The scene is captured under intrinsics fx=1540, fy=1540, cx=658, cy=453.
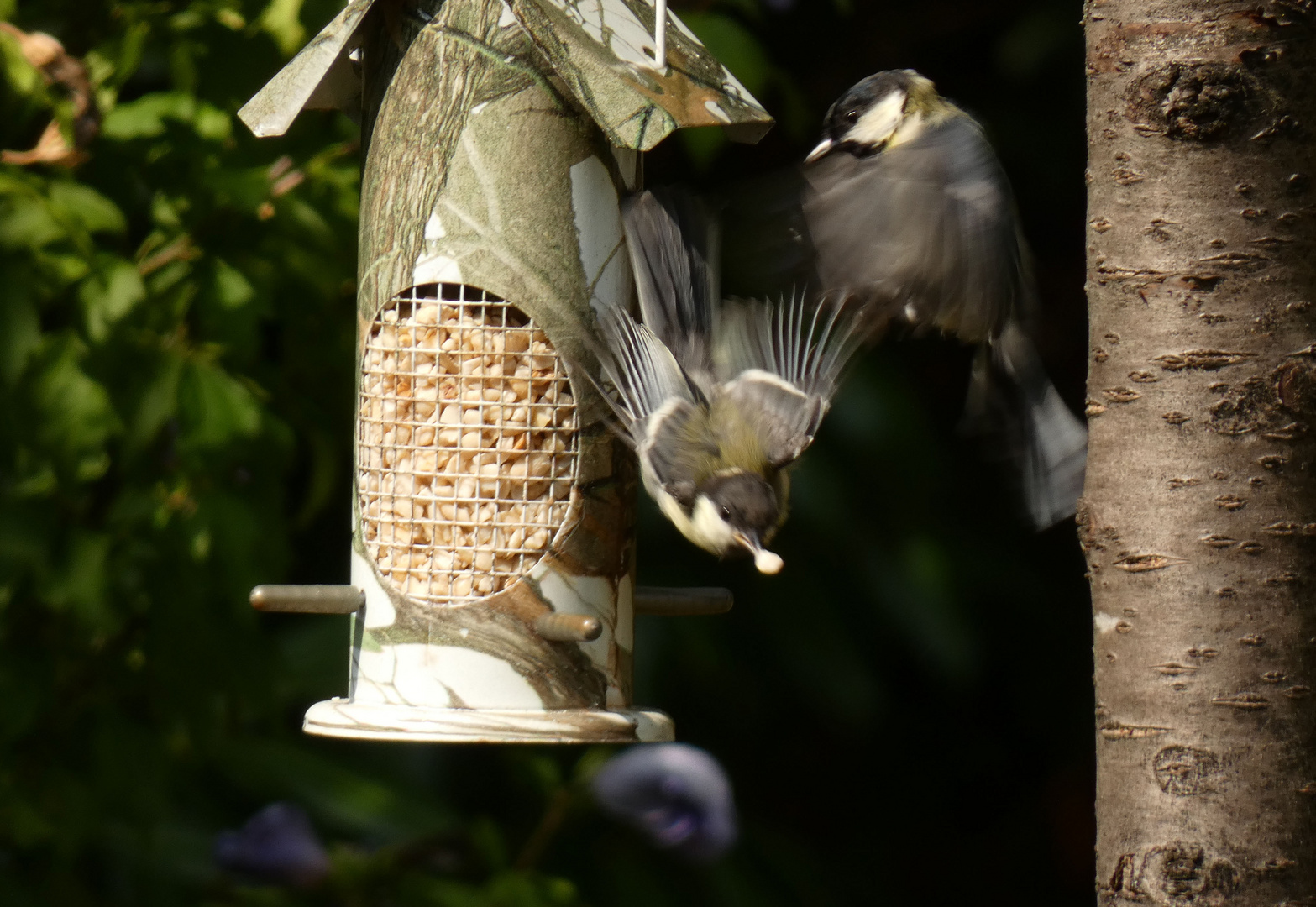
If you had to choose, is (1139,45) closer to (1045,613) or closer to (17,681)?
(17,681)

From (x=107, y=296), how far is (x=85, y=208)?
0.41ft

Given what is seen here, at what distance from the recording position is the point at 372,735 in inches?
55.6

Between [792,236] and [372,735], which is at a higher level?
[792,236]

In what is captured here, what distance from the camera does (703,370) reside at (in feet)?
4.71

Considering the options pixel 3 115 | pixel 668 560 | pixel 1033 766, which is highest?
pixel 3 115

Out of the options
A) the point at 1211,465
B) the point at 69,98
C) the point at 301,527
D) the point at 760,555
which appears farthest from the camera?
the point at 301,527

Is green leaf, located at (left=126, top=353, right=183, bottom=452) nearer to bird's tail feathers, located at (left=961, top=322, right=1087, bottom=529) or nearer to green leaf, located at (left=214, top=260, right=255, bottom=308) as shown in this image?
green leaf, located at (left=214, top=260, right=255, bottom=308)

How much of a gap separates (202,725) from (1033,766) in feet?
5.49

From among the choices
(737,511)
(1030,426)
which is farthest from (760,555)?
(1030,426)

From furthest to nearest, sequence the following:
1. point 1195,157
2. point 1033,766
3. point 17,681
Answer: point 1033,766, point 17,681, point 1195,157

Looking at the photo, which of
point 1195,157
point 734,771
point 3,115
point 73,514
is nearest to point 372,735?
point 73,514

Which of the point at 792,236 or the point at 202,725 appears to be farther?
the point at 202,725

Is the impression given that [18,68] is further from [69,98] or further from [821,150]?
[821,150]

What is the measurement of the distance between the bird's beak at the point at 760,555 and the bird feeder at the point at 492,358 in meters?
0.23
